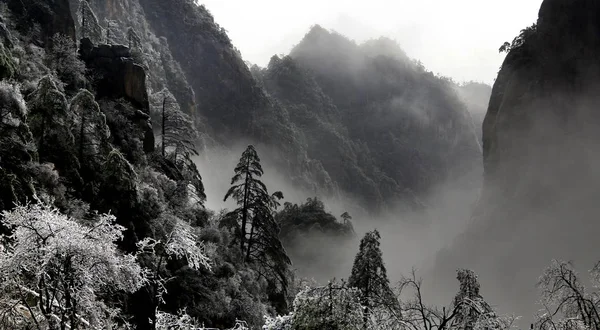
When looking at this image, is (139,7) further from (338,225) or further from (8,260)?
(8,260)

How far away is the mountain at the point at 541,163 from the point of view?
60062 mm

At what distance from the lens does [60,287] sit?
9.88m

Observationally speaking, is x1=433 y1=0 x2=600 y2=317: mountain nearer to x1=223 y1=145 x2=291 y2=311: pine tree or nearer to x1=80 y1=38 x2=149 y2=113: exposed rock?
x1=223 y1=145 x2=291 y2=311: pine tree

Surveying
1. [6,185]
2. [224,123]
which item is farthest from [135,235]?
[224,123]

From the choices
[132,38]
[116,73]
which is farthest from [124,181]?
[132,38]

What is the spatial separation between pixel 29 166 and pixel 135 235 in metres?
6.13

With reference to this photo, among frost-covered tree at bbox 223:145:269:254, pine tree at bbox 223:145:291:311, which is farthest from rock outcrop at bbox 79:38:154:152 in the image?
pine tree at bbox 223:145:291:311

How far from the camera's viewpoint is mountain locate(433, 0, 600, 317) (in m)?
60.1

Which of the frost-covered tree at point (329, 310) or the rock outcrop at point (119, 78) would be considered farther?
the rock outcrop at point (119, 78)

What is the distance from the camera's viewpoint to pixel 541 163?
219ft

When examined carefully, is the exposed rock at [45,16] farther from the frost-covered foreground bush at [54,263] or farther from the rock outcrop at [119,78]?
the frost-covered foreground bush at [54,263]

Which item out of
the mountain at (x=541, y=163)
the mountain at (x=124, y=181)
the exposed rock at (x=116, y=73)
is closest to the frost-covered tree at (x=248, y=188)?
the mountain at (x=124, y=181)

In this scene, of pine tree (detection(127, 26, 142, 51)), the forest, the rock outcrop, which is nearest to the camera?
the forest

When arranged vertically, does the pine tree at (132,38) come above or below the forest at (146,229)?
above
